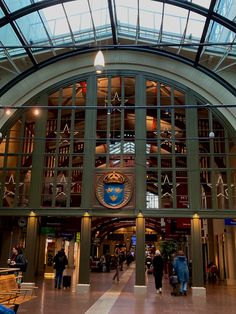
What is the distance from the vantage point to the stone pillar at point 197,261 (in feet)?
55.3

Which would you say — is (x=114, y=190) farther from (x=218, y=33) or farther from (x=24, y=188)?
(x=218, y=33)

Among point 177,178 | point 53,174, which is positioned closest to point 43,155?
point 53,174

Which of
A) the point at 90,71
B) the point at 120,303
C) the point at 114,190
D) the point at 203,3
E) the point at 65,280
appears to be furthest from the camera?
the point at 90,71

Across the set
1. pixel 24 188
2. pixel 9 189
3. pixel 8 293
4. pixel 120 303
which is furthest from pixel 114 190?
pixel 8 293

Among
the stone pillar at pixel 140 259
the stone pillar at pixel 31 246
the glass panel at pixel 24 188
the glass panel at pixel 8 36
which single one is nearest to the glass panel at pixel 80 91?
the glass panel at pixel 8 36

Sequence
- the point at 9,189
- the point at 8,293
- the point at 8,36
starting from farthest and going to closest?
the point at 9,189 < the point at 8,36 < the point at 8,293

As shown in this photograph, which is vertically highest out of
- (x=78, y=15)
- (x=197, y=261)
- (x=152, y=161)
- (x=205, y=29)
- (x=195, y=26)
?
(x=78, y=15)

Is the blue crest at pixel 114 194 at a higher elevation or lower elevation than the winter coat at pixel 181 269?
higher

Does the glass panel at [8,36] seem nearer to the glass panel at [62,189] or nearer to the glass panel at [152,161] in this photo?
the glass panel at [62,189]

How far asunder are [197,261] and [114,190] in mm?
5042

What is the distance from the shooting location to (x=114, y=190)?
59.8ft

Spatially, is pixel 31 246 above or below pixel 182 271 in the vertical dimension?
above

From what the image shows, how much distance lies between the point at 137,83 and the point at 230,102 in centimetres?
483

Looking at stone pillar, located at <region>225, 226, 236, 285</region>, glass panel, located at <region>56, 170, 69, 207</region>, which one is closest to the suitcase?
glass panel, located at <region>56, 170, 69, 207</region>
